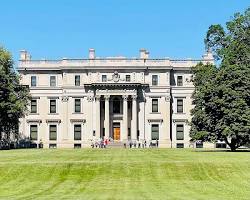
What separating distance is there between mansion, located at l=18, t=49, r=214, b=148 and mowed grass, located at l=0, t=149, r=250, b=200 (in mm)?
58686

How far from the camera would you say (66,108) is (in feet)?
328

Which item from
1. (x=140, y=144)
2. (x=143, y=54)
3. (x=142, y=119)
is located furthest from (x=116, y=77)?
(x=140, y=144)

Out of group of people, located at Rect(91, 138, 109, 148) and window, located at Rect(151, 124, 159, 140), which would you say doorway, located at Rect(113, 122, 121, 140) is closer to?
group of people, located at Rect(91, 138, 109, 148)

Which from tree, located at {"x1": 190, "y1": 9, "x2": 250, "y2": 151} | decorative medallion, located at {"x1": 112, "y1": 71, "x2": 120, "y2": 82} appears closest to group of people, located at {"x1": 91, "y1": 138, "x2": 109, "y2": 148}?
decorative medallion, located at {"x1": 112, "y1": 71, "x2": 120, "y2": 82}

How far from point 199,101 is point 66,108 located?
39.0 m

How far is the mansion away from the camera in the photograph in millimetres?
98312

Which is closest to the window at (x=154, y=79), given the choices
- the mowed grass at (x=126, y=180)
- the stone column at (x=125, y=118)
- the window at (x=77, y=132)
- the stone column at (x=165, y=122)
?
the stone column at (x=165, y=122)

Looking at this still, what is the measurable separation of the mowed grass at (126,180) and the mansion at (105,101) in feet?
193

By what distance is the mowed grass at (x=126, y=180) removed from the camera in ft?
90.1

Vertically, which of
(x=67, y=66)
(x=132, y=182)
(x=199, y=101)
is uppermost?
(x=67, y=66)

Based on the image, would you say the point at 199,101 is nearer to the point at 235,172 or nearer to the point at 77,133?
the point at 235,172

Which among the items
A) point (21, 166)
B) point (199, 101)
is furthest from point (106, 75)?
point (21, 166)

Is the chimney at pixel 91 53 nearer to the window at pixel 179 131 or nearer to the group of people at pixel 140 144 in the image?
the group of people at pixel 140 144

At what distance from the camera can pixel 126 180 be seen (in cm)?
3300
